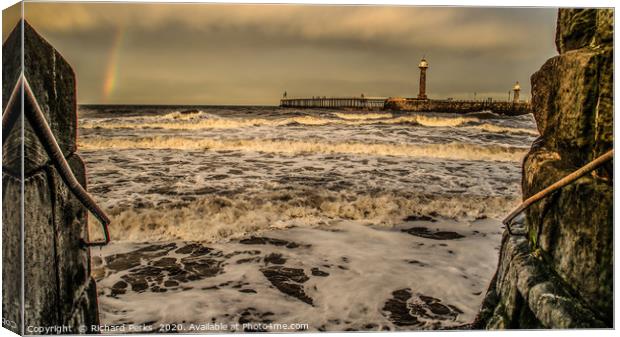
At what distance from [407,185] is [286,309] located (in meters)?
1.89

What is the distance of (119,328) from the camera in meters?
2.75

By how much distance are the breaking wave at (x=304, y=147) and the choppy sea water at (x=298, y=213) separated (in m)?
0.02

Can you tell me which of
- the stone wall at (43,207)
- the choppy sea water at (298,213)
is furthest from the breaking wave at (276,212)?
the stone wall at (43,207)

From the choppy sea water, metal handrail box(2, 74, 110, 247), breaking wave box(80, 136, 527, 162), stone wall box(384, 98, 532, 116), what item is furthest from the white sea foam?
metal handrail box(2, 74, 110, 247)

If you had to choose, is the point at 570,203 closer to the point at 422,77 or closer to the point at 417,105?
the point at 422,77

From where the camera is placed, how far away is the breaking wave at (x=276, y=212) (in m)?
3.75

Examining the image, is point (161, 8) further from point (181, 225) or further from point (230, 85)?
point (181, 225)

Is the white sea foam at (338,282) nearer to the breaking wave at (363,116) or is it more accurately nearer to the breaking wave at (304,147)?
the breaking wave at (304,147)

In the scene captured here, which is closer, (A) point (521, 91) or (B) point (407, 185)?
(A) point (521, 91)

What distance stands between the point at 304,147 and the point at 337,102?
24.3 inches

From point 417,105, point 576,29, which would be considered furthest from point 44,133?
point 417,105

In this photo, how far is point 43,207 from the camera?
1862 mm

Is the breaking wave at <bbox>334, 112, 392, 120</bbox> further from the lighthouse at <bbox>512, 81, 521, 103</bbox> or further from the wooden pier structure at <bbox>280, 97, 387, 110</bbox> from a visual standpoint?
the lighthouse at <bbox>512, 81, 521, 103</bbox>

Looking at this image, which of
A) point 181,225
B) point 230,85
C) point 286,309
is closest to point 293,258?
point 286,309
